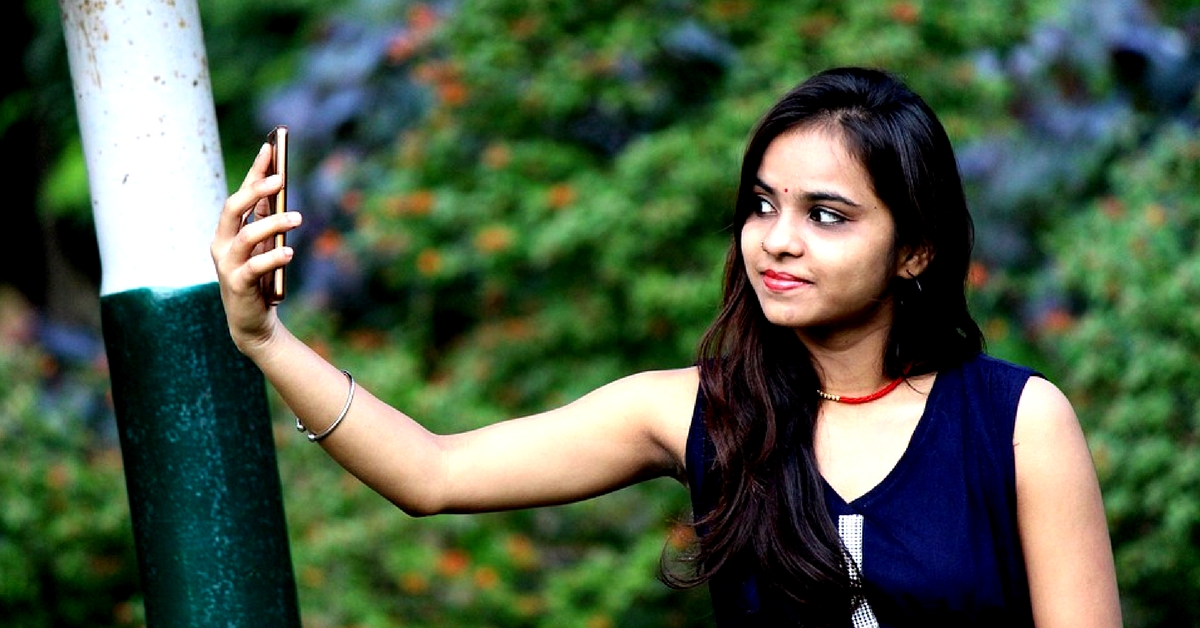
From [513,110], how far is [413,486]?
3.44 meters

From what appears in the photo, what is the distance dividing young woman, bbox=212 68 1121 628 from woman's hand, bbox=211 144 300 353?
0.04 m

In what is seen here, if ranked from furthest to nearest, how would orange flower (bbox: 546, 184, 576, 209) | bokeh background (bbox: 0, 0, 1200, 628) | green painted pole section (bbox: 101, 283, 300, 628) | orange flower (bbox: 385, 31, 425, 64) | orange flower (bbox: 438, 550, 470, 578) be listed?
orange flower (bbox: 385, 31, 425, 64) → orange flower (bbox: 546, 184, 576, 209) → orange flower (bbox: 438, 550, 470, 578) → bokeh background (bbox: 0, 0, 1200, 628) → green painted pole section (bbox: 101, 283, 300, 628)

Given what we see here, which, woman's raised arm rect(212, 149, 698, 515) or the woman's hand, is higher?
the woman's hand

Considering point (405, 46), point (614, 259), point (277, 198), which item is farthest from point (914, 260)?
point (405, 46)

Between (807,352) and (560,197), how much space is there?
9.37ft

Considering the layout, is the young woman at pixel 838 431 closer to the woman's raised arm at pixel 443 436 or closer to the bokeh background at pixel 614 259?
the woman's raised arm at pixel 443 436

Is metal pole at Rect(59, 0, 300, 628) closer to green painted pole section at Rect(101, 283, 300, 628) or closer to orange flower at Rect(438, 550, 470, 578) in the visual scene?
green painted pole section at Rect(101, 283, 300, 628)

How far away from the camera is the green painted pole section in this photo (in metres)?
2.46

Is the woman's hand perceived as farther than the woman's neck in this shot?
No

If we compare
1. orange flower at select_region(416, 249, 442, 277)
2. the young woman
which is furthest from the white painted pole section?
orange flower at select_region(416, 249, 442, 277)

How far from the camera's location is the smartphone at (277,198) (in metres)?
2.15

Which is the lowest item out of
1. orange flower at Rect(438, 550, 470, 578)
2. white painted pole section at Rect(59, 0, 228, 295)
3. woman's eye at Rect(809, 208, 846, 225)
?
woman's eye at Rect(809, 208, 846, 225)

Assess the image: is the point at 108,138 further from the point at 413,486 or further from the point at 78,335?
the point at 78,335

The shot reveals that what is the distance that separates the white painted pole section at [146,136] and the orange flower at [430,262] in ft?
10.4
